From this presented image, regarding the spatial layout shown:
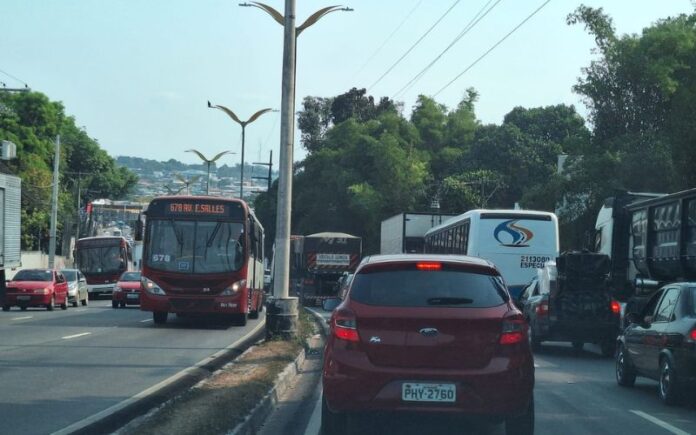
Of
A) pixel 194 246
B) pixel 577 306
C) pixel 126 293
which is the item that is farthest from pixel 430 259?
pixel 126 293

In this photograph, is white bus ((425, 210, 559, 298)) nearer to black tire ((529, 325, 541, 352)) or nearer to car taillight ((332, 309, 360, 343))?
black tire ((529, 325, 541, 352))

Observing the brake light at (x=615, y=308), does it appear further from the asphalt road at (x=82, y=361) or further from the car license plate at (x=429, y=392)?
the car license plate at (x=429, y=392)

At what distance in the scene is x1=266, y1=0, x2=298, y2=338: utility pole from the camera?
59.8 ft

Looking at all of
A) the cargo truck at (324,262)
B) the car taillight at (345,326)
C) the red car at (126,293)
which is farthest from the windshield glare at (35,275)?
the car taillight at (345,326)

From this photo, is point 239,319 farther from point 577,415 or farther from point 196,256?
point 577,415

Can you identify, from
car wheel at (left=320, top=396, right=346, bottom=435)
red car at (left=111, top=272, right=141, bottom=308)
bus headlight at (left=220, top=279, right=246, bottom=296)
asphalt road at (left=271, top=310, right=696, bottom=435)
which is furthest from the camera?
red car at (left=111, top=272, right=141, bottom=308)

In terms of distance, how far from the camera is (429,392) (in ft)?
26.8

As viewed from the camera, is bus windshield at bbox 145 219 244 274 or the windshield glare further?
the windshield glare

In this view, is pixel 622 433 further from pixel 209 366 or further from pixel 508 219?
pixel 508 219

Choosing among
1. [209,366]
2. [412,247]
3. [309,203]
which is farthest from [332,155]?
[209,366]

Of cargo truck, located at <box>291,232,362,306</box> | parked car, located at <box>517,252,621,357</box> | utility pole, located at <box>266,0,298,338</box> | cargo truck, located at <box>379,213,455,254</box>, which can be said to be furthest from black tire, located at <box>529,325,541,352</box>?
cargo truck, located at <box>291,232,362,306</box>

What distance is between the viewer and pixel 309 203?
275 ft

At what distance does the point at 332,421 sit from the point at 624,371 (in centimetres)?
668

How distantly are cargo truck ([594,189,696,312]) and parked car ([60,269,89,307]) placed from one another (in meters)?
22.8
